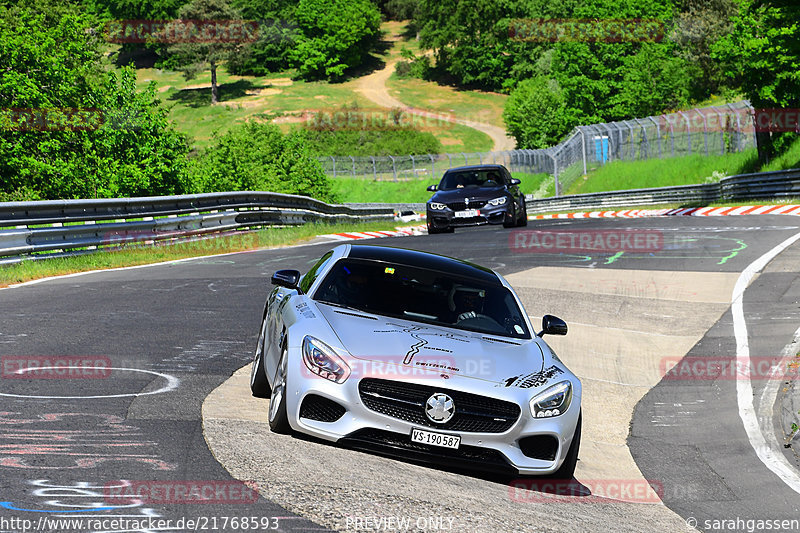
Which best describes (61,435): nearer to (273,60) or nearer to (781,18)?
(781,18)

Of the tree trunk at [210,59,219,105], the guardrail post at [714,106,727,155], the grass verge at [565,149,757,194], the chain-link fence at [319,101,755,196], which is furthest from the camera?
the tree trunk at [210,59,219,105]

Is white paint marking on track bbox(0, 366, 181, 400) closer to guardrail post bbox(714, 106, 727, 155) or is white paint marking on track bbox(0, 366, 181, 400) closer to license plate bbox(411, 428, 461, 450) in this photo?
license plate bbox(411, 428, 461, 450)

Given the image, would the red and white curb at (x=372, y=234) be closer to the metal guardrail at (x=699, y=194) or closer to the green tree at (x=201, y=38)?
the metal guardrail at (x=699, y=194)

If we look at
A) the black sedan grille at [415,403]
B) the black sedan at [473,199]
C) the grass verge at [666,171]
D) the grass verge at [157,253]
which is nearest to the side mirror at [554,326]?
the black sedan grille at [415,403]

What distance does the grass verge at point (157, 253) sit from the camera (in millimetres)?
16719

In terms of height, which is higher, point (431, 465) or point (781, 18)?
point (781, 18)

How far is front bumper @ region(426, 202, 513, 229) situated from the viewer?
24922 mm

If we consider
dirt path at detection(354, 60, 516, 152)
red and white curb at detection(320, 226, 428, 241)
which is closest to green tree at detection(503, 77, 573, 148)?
dirt path at detection(354, 60, 516, 152)

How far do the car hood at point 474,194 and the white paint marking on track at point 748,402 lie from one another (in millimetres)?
8766

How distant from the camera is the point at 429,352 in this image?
22.3 feet

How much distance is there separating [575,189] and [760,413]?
50850 millimetres

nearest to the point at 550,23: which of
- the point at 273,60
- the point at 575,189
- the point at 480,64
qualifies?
the point at 480,64

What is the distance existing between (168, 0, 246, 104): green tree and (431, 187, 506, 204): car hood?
107 meters

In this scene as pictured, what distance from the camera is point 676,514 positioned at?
6.80 metres
